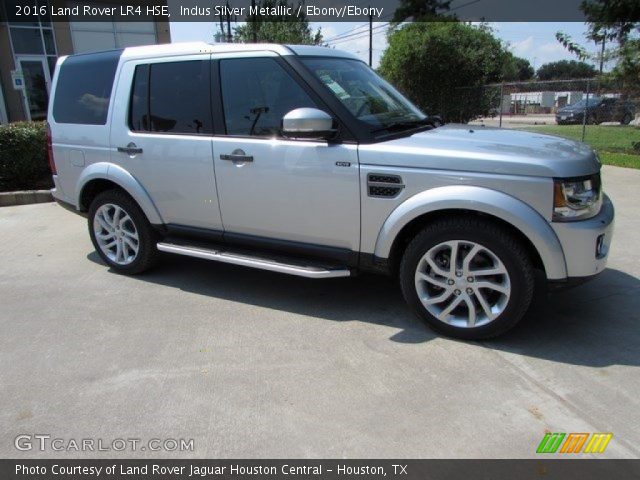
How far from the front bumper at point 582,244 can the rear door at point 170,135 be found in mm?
2624

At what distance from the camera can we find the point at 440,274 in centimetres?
346

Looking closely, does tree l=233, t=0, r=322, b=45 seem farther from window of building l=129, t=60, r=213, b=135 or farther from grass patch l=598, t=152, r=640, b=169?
window of building l=129, t=60, r=213, b=135

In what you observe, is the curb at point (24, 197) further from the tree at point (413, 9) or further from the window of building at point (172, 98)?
the tree at point (413, 9)

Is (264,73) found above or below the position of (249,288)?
above

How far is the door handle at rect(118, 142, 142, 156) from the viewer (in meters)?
4.51

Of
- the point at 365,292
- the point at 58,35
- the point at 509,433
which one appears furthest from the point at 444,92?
the point at 509,433

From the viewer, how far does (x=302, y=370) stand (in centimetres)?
323

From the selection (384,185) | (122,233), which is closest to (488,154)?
(384,185)

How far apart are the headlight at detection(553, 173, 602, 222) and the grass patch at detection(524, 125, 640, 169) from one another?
6.81 meters

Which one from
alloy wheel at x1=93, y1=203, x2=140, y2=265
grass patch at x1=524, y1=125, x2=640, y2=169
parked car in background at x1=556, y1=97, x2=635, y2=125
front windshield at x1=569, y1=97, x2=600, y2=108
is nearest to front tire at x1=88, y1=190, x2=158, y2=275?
alloy wheel at x1=93, y1=203, x2=140, y2=265

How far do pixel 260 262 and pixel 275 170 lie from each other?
733 mm
